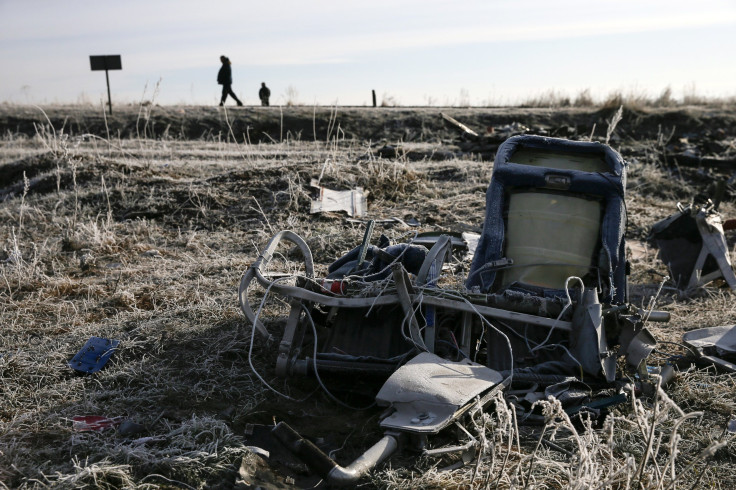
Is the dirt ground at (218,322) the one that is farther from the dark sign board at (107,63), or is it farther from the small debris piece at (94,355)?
the dark sign board at (107,63)

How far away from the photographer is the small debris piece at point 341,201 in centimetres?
768

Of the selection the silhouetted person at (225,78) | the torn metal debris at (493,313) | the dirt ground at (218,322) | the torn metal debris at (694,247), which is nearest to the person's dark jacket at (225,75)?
the silhouetted person at (225,78)

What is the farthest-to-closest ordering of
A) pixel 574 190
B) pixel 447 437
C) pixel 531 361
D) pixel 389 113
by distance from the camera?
1. pixel 389 113
2. pixel 574 190
3. pixel 531 361
4. pixel 447 437

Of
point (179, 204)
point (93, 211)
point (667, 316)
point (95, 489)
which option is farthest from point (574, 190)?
point (93, 211)

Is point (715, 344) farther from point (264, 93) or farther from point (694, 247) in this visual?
point (264, 93)

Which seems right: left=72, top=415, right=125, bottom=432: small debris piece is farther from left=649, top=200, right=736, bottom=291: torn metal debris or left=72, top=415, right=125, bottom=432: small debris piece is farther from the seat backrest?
left=649, top=200, right=736, bottom=291: torn metal debris

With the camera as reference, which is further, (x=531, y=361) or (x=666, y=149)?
(x=666, y=149)

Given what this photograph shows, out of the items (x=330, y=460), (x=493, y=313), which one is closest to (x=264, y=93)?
(x=493, y=313)

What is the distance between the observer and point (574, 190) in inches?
178

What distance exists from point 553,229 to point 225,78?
15500mm

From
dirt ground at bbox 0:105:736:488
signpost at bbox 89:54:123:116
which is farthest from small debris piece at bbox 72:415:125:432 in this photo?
signpost at bbox 89:54:123:116

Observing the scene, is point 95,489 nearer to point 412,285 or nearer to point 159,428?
point 159,428

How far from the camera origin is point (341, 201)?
789 cm

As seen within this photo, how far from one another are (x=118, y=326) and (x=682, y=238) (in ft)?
15.7
